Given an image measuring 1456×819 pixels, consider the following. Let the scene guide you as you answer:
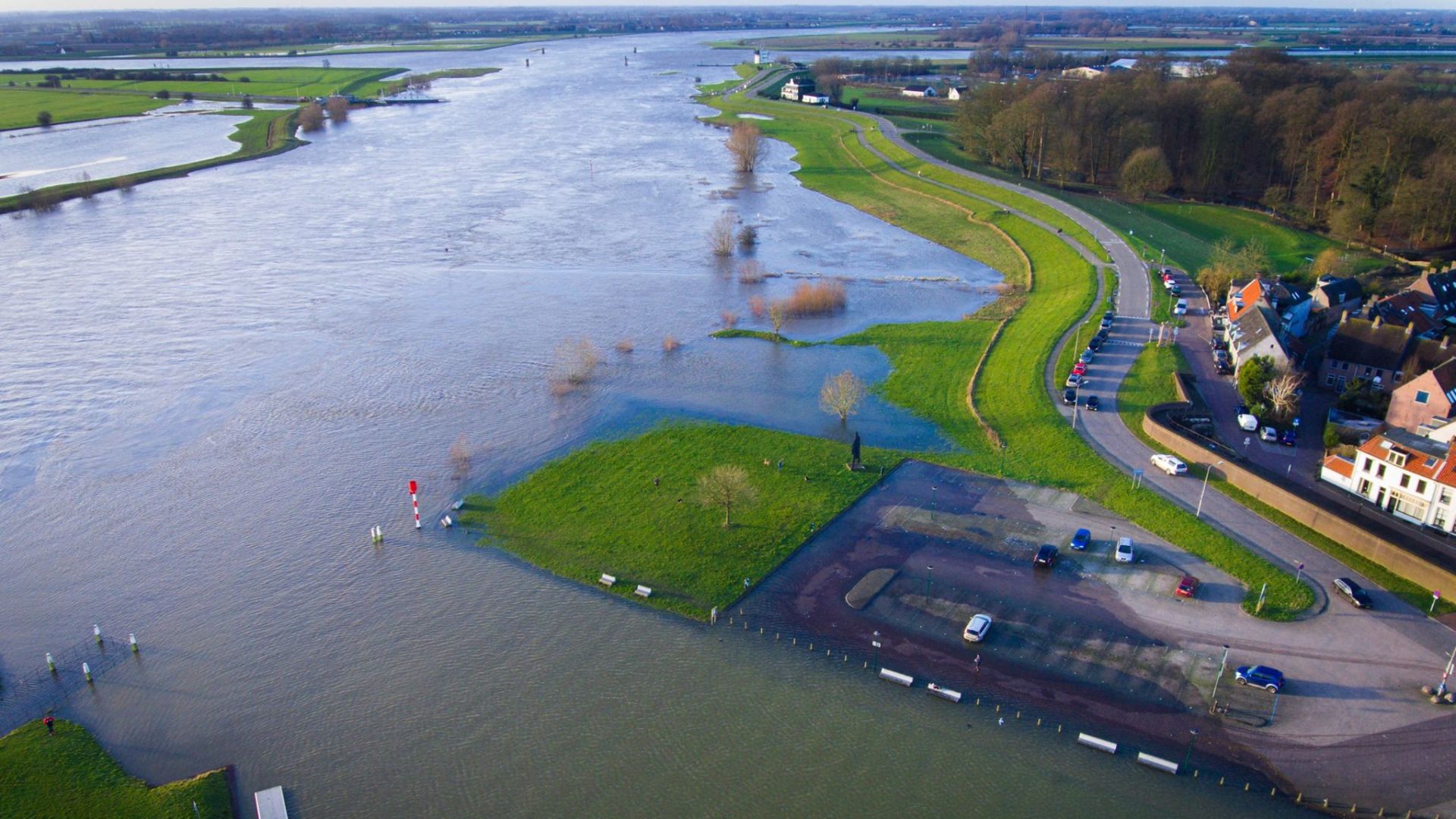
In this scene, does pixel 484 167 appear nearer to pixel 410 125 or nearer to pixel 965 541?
pixel 410 125

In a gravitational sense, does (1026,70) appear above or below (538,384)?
above

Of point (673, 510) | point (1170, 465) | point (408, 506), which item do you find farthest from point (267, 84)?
point (1170, 465)

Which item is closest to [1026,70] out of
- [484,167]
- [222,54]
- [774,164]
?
[774,164]

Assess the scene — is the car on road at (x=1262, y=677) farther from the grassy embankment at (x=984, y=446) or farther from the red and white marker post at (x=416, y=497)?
the red and white marker post at (x=416, y=497)

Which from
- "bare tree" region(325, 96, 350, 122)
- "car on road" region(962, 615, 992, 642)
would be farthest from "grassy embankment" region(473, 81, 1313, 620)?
"bare tree" region(325, 96, 350, 122)

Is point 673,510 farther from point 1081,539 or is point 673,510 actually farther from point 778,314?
point 778,314

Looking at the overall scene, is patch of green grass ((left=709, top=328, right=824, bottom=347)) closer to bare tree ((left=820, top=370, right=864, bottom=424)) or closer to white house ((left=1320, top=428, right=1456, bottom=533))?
bare tree ((left=820, top=370, right=864, bottom=424))
